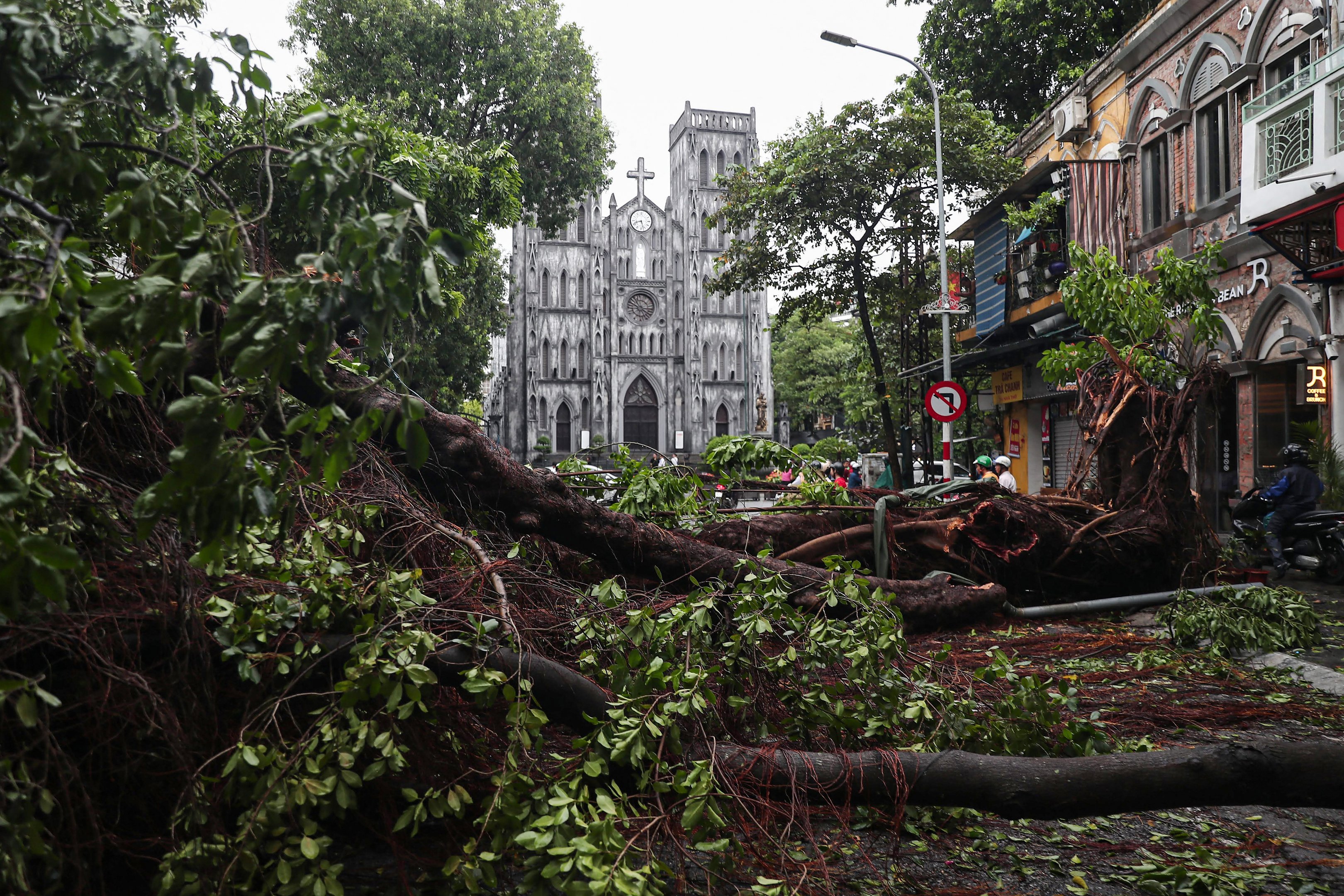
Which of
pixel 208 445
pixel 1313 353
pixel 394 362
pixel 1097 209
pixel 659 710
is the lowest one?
pixel 659 710

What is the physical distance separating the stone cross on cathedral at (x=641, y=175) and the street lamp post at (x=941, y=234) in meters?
44.0

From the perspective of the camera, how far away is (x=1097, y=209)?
55.7 feet

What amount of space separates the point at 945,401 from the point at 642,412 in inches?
1822

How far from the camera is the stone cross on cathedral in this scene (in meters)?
60.1

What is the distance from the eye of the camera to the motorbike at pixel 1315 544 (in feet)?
29.0

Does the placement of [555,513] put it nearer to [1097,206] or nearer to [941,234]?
[941,234]

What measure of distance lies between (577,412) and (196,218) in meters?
56.2

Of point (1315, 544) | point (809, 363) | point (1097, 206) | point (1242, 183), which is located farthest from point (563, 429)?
point (1315, 544)

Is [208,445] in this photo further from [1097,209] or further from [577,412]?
[577,412]

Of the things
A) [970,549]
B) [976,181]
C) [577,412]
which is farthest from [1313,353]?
[577,412]

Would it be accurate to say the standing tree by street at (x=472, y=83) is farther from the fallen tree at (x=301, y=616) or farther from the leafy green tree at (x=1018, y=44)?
the fallen tree at (x=301, y=616)

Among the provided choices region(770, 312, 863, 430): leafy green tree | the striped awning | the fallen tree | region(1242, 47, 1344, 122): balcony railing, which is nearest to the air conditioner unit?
the striped awning

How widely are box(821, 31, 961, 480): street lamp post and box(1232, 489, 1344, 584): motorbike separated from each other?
240 inches

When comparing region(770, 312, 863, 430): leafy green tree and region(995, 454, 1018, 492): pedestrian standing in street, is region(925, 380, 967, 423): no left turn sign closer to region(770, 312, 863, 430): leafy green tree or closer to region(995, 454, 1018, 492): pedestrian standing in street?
region(995, 454, 1018, 492): pedestrian standing in street
